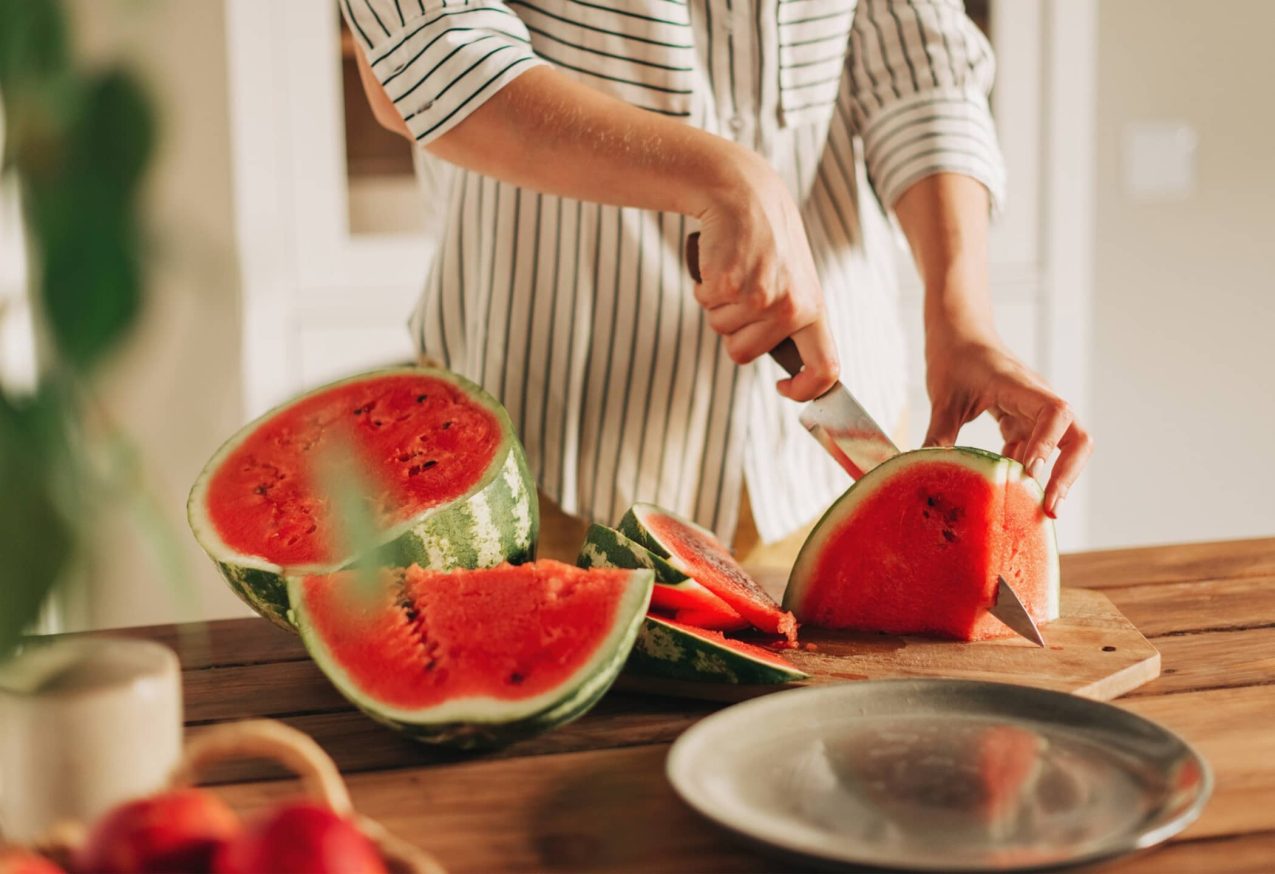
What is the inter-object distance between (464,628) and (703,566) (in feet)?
1.06

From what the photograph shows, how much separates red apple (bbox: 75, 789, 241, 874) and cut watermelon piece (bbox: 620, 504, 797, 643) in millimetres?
601

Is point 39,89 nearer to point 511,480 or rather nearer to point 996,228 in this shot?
point 511,480

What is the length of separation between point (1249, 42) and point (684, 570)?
314 cm

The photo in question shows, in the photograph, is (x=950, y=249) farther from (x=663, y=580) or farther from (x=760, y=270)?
(x=663, y=580)

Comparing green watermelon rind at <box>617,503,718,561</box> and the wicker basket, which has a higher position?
the wicker basket

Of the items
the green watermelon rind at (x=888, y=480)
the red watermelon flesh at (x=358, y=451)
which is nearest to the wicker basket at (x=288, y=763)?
the red watermelon flesh at (x=358, y=451)

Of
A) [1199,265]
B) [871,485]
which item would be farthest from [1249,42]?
[871,485]

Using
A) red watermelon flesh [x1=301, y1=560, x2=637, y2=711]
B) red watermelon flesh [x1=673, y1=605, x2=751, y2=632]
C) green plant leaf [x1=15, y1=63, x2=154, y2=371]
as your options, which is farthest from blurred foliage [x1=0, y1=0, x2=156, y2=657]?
red watermelon flesh [x1=673, y1=605, x2=751, y2=632]

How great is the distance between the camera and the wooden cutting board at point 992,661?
1.10 metres

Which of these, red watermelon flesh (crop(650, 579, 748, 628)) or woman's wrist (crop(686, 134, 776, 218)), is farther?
woman's wrist (crop(686, 134, 776, 218))

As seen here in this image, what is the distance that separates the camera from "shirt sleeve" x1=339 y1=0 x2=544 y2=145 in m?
1.37

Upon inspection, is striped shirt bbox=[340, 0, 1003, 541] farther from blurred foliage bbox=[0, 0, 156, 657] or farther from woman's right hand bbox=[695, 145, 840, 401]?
blurred foliage bbox=[0, 0, 156, 657]

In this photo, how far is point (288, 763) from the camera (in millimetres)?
684

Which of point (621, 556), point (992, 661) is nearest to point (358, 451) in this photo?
point (621, 556)
